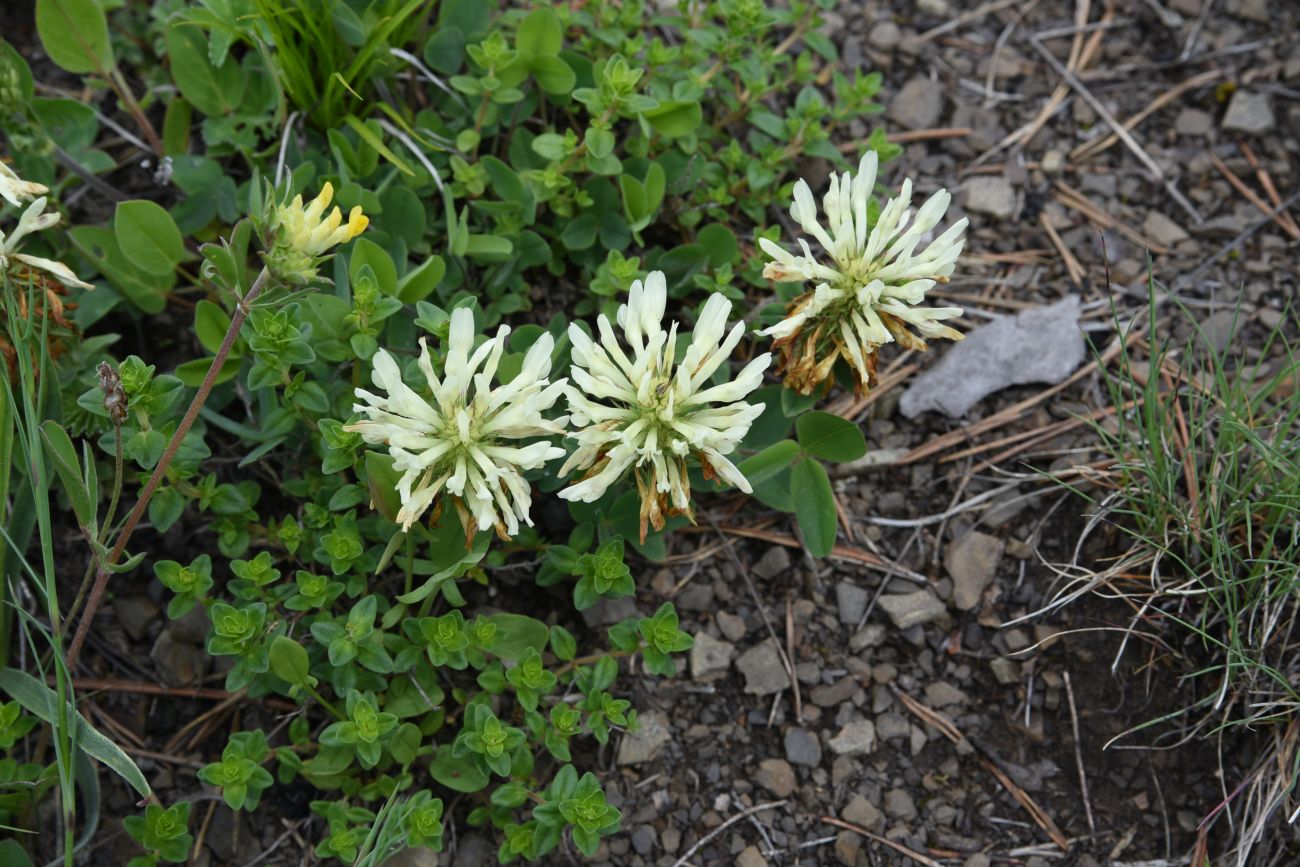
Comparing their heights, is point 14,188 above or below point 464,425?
above

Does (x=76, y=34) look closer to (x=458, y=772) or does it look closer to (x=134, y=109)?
(x=134, y=109)

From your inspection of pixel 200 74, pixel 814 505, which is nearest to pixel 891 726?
pixel 814 505

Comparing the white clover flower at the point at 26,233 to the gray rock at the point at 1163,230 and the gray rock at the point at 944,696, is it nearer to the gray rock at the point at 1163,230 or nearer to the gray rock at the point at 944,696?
the gray rock at the point at 944,696

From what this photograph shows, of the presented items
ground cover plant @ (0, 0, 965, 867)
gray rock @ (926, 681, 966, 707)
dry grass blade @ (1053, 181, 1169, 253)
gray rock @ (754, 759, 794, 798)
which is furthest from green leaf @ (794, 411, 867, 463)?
dry grass blade @ (1053, 181, 1169, 253)

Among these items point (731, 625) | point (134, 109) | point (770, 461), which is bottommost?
point (731, 625)

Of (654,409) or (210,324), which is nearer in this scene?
Result: (654,409)

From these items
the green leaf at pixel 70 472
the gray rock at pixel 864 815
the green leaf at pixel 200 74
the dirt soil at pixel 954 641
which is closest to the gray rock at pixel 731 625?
the dirt soil at pixel 954 641

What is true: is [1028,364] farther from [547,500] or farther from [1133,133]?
[547,500]

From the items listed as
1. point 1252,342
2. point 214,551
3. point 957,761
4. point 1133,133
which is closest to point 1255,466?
point 1252,342
